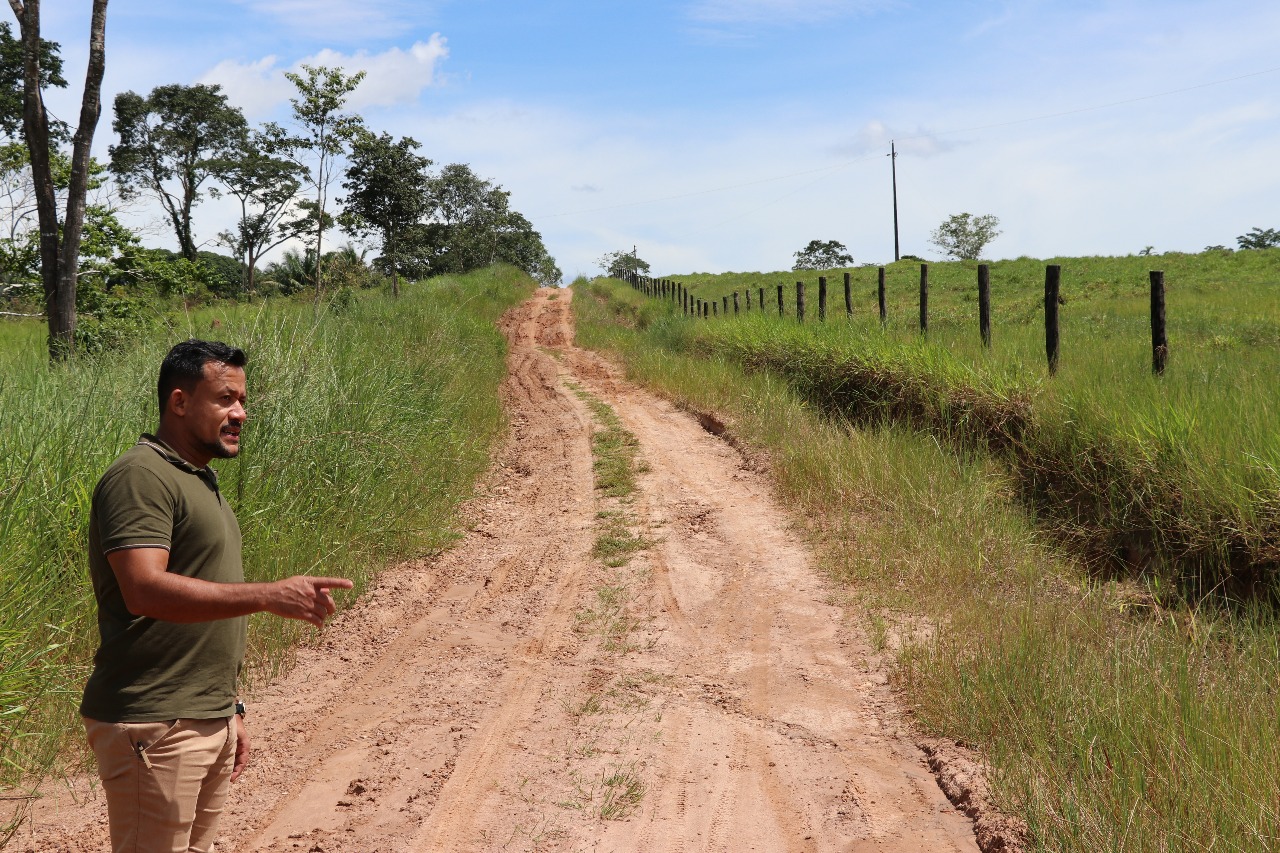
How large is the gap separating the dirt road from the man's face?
6.04 feet

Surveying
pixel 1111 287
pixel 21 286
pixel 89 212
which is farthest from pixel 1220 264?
pixel 21 286

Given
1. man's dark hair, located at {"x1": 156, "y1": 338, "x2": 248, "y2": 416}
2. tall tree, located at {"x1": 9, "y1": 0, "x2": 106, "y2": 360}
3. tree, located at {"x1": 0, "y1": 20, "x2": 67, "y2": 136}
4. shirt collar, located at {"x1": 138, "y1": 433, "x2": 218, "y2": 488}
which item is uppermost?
tree, located at {"x1": 0, "y1": 20, "x2": 67, "y2": 136}

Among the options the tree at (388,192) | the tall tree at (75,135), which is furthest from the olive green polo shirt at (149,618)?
the tree at (388,192)

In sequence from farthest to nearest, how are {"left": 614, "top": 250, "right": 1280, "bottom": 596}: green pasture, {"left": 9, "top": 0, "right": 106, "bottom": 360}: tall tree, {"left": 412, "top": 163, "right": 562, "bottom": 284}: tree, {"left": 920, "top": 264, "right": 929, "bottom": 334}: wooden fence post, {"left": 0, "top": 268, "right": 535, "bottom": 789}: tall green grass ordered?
Answer: {"left": 412, "top": 163, "right": 562, "bottom": 284}: tree < {"left": 920, "top": 264, "right": 929, "bottom": 334}: wooden fence post < {"left": 9, "top": 0, "right": 106, "bottom": 360}: tall tree < {"left": 614, "top": 250, "right": 1280, "bottom": 596}: green pasture < {"left": 0, "top": 268, "right": 535, "bottom": 789}: tall green grass

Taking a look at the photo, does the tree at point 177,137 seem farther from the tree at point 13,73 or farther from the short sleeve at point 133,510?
the short sleeve at point 133,510

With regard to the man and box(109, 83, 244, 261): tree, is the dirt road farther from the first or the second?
box(109, 83, 244, 261): tree

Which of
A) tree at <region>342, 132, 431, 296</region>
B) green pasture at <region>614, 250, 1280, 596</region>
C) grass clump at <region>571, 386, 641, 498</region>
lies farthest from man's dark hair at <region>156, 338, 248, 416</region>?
tree at <region>342, 132, 431, 296</region>

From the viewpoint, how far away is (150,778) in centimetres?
228

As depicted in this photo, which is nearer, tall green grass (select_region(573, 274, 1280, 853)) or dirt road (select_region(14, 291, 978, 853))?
tall green grass (select_region(573, 274, 1280, 853))

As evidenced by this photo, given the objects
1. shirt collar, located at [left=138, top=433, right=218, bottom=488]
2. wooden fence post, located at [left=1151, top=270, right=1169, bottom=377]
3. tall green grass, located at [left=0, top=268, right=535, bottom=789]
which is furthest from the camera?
wooden fence post, located at [left=1151, top=270, right=1169, bottom=377]

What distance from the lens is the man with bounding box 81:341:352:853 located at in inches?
88.0

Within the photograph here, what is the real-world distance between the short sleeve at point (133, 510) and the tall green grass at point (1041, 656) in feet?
9.72

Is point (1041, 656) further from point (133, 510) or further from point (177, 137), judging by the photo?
point (177, 137)

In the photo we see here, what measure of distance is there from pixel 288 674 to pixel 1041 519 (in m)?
6.05
